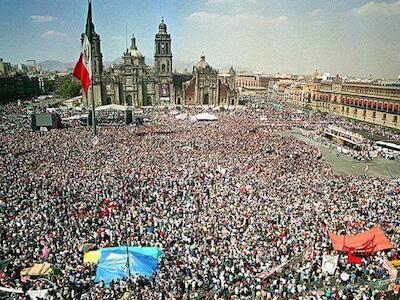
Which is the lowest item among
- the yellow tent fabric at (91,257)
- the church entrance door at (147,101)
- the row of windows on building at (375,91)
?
the yellow tent fabric at (91,257)

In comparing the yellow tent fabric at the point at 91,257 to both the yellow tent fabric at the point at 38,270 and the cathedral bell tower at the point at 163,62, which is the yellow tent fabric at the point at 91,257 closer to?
the yellow tent fabric at the point at 38,270

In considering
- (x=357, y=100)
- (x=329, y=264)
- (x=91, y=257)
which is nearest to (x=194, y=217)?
(x=91, y=257)

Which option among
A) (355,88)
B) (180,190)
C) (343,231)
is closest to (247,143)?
(180,190)

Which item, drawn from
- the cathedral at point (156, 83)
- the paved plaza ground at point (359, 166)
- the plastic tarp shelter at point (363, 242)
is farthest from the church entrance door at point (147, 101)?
the plastic tarp shelter at point (363, 242)

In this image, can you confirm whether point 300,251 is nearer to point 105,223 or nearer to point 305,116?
point 105,223

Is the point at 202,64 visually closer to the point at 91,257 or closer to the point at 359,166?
the point at 359,166
